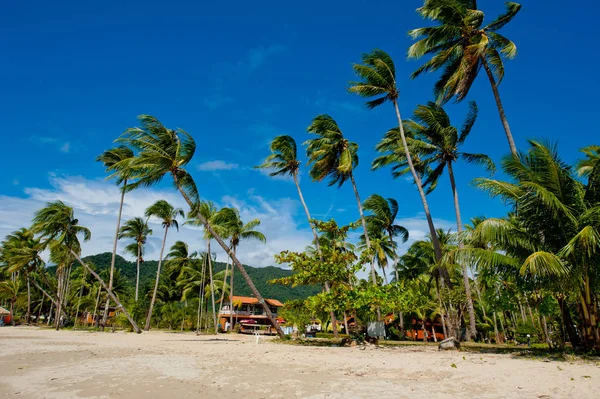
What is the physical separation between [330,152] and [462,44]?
1026 cm

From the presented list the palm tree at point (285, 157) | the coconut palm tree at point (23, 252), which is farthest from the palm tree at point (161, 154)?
the coconut palm tree at point (23, 252)

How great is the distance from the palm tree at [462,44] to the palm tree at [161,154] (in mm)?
12423

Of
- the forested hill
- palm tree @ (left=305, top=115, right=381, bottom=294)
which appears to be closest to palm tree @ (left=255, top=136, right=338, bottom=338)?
palm tree @ (left=305, top=115, right=381, bottom=294)

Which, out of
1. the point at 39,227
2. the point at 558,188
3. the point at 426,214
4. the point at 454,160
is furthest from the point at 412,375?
the point at 39,227

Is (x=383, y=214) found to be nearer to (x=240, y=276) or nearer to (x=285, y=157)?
(x=285, y=157)

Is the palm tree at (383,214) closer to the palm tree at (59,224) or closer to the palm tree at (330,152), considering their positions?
the palm tree at (330,152)

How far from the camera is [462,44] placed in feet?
48.8

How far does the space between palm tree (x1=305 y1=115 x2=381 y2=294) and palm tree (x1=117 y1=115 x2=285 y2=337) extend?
8361 mm

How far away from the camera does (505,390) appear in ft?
17.9

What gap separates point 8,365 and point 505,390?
404 inches

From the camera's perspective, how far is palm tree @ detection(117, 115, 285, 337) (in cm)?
1734

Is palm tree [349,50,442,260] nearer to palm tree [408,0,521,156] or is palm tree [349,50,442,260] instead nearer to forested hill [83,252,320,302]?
palm tree [408,0,521,156]

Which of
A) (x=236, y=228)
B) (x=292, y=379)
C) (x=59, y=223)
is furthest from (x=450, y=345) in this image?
(x=59, y=223)

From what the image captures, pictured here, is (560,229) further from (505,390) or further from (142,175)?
(142,175)
